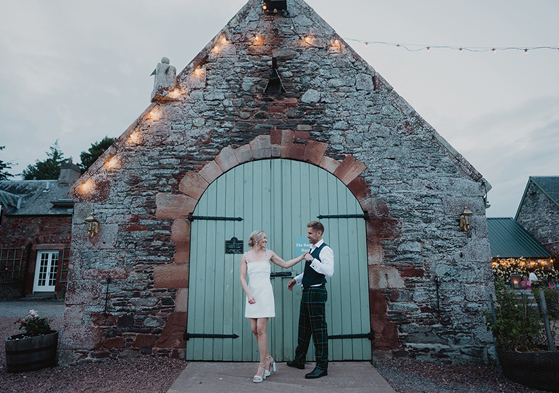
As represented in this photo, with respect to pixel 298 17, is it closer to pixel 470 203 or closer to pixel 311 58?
pixel 311 58

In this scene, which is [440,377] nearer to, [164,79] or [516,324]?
[516,324]

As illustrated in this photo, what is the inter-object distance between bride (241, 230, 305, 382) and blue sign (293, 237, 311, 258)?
802 mm

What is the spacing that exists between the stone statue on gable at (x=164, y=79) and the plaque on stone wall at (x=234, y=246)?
2.49 metres

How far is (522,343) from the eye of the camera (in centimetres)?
408

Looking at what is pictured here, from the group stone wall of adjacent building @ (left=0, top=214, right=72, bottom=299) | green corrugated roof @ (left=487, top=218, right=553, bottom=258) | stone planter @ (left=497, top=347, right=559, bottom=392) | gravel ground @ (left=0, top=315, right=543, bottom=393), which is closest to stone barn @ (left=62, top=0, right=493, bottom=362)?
gravel ground @ (left=0, top=315, right=543, bottom=393)

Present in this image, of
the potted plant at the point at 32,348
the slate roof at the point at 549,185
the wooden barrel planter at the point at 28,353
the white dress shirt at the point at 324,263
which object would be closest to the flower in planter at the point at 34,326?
the potted plant at the point at 32,348

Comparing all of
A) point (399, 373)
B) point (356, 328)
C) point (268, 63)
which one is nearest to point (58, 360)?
point (356, 328)

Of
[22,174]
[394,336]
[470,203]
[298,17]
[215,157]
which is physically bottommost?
[394,336]

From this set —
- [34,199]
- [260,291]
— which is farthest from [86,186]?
[34,199]

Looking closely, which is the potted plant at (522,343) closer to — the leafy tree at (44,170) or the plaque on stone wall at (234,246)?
the plaque on stone wall at (234,246)

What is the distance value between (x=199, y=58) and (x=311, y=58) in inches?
70.6

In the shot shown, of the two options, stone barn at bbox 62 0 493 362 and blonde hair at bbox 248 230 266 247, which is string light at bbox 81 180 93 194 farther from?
blonde hair at bbox 248 230 266 247

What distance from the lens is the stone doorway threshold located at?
3570mm

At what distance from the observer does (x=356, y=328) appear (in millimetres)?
4668
